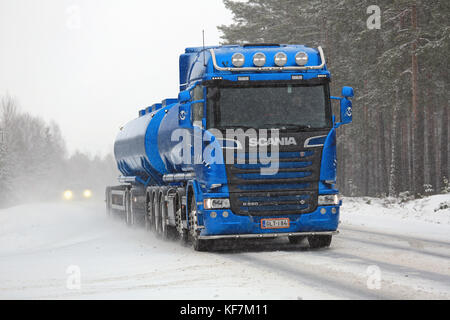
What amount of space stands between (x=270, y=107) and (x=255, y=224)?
2.24 m

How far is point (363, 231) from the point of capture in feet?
65.5

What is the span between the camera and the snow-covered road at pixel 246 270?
930cm

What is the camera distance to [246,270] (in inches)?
458

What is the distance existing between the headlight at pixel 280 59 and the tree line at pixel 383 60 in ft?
48.5

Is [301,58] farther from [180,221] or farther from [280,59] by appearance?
[180,221]

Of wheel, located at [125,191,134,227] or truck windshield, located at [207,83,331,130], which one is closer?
truck windshield, located at [207,83,331,130]

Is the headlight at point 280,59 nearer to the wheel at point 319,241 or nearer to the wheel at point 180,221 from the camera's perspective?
the wheel at point 319,241

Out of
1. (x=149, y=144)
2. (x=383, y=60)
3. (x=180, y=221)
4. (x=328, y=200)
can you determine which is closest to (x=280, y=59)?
(x=328, y=200)

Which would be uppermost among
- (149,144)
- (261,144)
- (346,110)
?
(346,110)

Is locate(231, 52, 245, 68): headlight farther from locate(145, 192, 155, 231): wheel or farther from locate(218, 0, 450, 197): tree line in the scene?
locate(218, 0, 450, 197): tree line

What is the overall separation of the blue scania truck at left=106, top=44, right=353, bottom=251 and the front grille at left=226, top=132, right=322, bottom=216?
0.06ft

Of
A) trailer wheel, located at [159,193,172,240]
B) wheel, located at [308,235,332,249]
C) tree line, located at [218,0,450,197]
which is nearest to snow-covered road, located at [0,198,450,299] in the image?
wheel, located at [308,235,332,249]

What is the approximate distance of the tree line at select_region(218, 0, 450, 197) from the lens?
32.1m

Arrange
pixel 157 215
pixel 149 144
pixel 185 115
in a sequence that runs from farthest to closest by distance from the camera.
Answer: pixel 149 144 < pixel 157 215 < pixel 185 115
